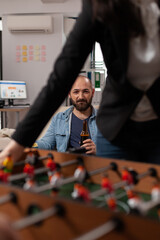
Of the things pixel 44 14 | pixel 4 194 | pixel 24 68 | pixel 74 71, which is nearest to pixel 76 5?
pixel 44 14

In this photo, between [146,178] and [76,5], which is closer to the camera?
[146,178]

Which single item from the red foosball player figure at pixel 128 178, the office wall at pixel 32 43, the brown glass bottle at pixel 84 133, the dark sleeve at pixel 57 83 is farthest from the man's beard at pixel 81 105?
the office wall at pixel 32 43

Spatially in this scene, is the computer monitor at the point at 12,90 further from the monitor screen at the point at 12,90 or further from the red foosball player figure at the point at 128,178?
the red foosball player figure at the point at 128,178

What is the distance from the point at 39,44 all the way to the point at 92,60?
104cm

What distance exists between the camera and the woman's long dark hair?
2.94 feet

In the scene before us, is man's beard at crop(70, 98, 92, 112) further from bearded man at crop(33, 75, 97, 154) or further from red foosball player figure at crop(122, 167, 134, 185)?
red foosball player figure at crop(122, 167, 134, 185)

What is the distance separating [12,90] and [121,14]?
174 inches

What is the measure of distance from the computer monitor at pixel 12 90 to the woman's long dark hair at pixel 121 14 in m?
4.34

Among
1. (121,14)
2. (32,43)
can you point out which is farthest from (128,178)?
(32,43)

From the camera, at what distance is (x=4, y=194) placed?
0.69 metres

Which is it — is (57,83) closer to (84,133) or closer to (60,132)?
(84,133)

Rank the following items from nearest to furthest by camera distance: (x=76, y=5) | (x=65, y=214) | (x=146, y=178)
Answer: (x=65, y=214) < (x=146, y=178) < (x=76, y=5)

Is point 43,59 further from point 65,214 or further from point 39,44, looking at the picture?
point 65,214

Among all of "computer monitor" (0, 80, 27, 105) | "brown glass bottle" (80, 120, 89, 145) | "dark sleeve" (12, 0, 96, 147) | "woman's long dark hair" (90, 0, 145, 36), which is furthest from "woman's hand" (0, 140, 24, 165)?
"computer monitor" (0, 80, 27, 105)
